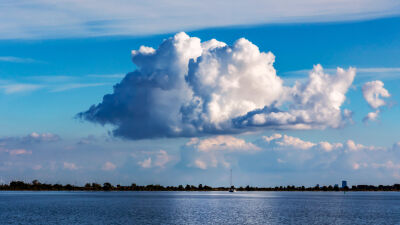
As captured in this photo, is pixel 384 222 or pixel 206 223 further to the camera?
pixel 384 222

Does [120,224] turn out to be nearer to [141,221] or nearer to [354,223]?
[141,221]

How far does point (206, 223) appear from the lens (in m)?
117

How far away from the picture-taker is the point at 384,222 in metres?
125

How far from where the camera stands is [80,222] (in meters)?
118

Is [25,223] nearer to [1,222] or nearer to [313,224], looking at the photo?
[1,222]

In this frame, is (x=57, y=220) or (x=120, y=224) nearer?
(x=120, y=224)

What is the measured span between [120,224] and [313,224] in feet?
152

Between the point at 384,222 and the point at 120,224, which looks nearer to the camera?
the point at 120,224

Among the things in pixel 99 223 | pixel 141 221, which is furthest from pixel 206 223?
pixel 99 223

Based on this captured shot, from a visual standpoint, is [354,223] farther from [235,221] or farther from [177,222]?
[177,222]

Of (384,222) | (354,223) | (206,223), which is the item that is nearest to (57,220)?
(206,223)

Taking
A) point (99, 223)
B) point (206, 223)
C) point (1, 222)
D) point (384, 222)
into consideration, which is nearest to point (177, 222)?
point (206, 223)

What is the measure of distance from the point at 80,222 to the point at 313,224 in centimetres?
5641

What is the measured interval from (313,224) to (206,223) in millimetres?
25918
